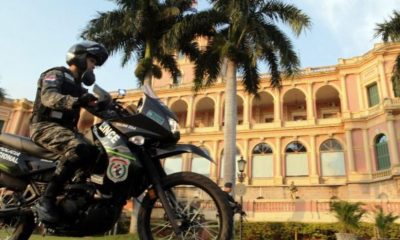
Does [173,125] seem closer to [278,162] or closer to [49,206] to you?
[49,206]

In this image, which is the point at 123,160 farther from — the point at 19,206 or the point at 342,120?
the point at 342,120

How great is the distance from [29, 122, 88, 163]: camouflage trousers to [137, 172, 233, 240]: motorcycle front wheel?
0.72 m

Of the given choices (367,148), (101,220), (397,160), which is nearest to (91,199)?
(101,220)

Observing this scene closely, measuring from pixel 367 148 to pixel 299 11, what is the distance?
16733 mm

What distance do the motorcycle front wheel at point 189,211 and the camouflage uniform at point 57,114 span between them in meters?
0.76

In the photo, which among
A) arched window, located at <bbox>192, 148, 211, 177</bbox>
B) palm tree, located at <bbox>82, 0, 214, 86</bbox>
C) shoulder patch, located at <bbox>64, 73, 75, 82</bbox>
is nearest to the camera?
shoulder patch, located at <bbox>64, 73, 75, 82</bbox>

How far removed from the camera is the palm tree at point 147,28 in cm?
1584

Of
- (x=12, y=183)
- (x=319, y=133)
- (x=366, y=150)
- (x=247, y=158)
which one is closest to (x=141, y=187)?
(x=12, y=183)

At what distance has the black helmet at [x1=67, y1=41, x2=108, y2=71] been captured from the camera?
3.37 m

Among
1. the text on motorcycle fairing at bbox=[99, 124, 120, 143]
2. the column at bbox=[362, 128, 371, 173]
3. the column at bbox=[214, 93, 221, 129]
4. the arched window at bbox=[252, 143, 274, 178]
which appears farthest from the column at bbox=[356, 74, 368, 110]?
the text on motorcycle fairing at bbox=[99, 124, 120, 143]

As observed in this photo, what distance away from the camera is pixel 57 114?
3.19 m

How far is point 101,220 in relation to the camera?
9.11ft

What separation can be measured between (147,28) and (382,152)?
20.1 m

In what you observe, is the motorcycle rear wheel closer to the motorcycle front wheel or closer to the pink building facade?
the motorcycle front wheel
